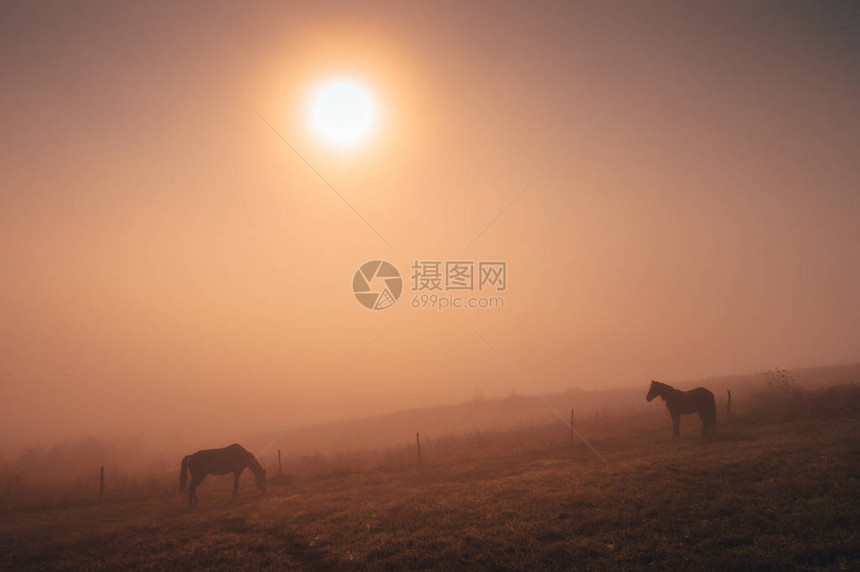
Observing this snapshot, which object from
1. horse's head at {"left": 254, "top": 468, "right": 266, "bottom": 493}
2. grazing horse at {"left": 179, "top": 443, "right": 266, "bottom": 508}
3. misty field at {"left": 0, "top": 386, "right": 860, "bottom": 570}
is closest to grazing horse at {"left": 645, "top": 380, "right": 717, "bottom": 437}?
misty field at {"left": 0, "top": 386, "right": 860, "bottom": 570}

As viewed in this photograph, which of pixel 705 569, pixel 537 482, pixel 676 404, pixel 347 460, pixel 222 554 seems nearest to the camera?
pixel 705 569

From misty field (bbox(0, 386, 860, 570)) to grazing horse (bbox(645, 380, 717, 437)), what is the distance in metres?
0.86

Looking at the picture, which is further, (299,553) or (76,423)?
(76,423)

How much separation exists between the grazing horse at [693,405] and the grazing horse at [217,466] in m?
20.8

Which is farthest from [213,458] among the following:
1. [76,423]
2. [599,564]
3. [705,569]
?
[76,423]

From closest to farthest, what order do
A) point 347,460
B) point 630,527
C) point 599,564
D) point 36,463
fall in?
point 599,564, point 630,527, point 347,460, point 36,463

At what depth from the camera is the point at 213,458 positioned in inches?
752

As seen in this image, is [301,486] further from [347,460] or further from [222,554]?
[222,554]

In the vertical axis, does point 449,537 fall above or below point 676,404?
below

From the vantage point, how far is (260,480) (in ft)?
63.9

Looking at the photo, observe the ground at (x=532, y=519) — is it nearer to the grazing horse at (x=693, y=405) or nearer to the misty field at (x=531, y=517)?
the misty field at (x=531, y=517)

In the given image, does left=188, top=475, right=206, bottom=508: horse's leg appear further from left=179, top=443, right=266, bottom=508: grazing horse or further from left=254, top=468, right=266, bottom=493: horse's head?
left=254, top=468, right=266, bottom=493: horse's head

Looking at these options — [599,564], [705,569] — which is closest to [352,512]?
[599,564]

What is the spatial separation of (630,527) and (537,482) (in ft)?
18.1
